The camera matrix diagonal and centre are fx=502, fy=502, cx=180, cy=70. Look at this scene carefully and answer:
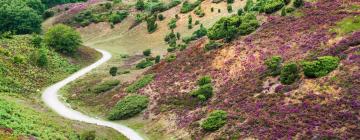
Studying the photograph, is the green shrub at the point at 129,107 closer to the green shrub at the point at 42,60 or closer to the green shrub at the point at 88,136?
the green shrub at the point at 88,136

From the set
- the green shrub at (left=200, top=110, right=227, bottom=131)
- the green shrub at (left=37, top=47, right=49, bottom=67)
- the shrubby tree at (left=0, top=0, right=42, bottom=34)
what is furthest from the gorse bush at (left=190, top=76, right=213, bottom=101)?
the shrubby tree at (left=0, top=0, right=42, bottom=34)

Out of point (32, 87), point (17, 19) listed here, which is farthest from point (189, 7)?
point (32, 87)

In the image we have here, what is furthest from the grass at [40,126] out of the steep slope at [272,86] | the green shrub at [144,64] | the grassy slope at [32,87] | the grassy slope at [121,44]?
the green shrub at [144,64]

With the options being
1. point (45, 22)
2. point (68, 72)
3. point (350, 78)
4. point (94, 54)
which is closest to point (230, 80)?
point (350, 78)

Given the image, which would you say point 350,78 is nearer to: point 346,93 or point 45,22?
point 346,93

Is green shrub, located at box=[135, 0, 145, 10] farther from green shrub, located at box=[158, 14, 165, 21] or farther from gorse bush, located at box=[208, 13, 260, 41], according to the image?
gorse bush, located at box=[208, 13, 260, 41]

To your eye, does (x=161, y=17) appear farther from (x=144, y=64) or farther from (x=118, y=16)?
(x=144, y=64)

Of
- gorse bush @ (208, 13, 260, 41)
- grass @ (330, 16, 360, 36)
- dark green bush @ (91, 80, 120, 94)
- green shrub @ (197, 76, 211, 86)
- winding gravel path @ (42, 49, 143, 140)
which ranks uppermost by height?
grass @ (330, 16, 360, 36)
